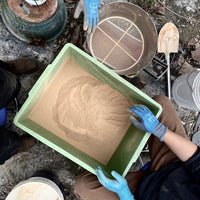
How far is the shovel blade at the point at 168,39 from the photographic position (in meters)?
1.67

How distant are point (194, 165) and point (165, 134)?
233 mm

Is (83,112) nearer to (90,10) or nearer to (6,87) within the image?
(6,87)

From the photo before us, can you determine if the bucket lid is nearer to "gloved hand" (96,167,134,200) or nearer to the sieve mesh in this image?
the sieve mesh

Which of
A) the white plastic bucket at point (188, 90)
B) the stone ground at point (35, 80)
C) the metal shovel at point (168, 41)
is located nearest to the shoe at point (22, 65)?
Result: the stone ground at point (35, 80)

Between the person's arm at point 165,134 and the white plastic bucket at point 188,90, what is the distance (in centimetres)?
33

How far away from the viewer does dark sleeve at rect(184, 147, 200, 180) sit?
1.17m

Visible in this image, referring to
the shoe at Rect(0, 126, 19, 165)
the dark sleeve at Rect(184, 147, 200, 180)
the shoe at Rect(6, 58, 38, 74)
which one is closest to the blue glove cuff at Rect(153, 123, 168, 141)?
the dark sleeve at Rect(184, 147, 200, 180)

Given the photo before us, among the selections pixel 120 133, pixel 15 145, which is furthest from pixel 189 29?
pixel 15 145

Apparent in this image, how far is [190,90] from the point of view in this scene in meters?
1.43

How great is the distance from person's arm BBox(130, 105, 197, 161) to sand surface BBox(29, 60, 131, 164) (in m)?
0.20

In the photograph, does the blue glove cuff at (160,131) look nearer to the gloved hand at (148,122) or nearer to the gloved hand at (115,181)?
the gloved hand at (148,122)

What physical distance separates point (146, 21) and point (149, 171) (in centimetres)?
108

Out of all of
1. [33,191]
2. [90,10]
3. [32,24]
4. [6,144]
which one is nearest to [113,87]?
[90,10]

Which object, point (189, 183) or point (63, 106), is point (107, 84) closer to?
point (63, 106)
